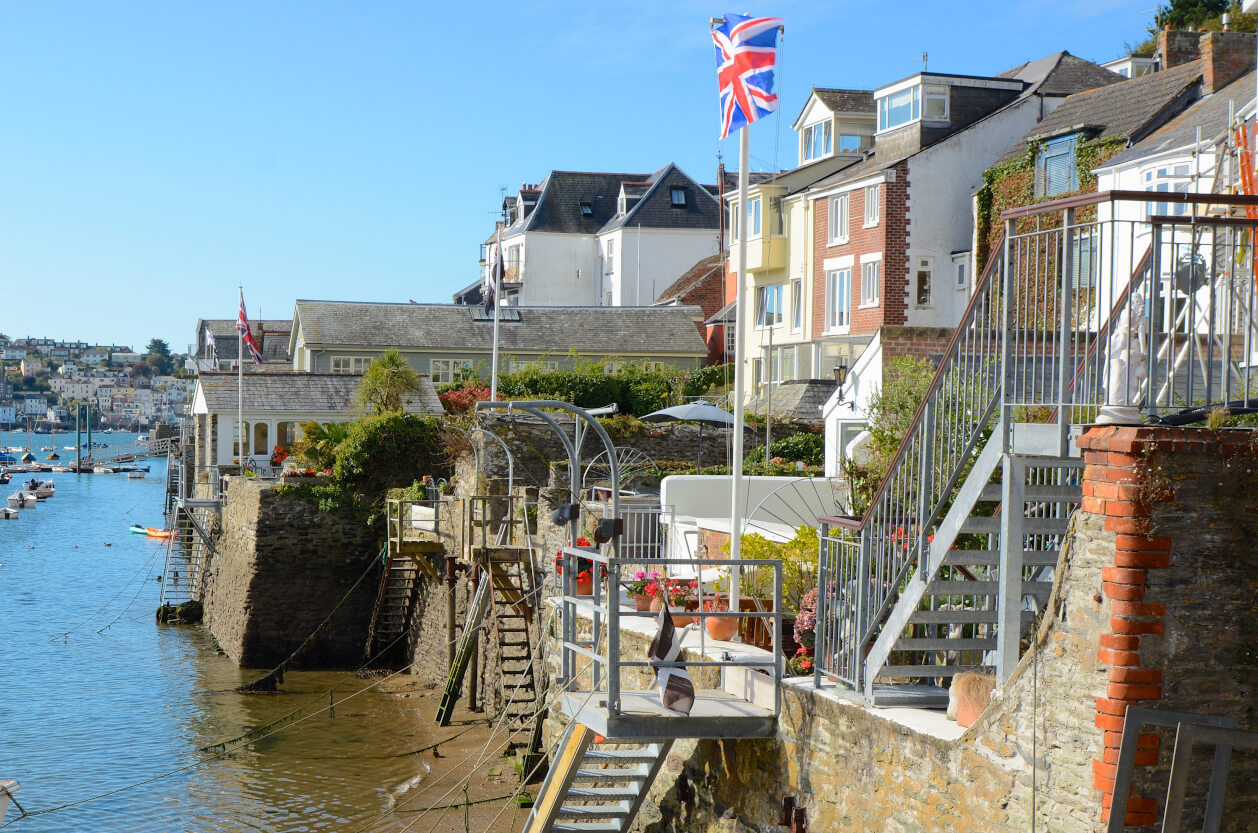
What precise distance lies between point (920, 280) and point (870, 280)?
1.52 metres

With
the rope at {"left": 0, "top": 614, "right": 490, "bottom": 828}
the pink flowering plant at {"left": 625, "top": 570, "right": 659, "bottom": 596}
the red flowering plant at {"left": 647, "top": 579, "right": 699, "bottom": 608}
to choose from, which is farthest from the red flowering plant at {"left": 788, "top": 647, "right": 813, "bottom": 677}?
the rope at {"left": 0, "top": 614, "right": 490, "bottom": 828}

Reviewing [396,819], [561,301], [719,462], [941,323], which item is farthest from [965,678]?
[561,301]

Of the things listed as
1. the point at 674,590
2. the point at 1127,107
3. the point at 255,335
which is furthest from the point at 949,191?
the point at 255,335

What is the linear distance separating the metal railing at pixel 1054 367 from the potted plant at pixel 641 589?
12.6 ft

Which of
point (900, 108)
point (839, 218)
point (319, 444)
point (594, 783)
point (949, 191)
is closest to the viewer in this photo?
point (594, 783)

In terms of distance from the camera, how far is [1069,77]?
39.8 meters

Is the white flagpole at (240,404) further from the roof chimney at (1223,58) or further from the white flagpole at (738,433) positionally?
the white flagpole at (738,433)

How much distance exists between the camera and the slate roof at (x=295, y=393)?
43625mm

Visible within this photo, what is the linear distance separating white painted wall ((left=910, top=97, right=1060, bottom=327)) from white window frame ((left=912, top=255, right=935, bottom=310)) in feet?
0.14

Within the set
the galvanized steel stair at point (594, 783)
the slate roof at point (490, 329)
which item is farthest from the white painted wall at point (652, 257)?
the galvanized steel stair at point (594, 783)

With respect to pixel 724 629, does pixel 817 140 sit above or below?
above

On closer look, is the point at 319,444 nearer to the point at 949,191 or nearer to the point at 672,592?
the point at 949,191

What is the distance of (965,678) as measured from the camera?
30.3 feet

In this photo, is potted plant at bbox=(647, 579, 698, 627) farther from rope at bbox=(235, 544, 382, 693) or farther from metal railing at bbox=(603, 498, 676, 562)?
rope at bbox=(235, 544, 382, 693)
